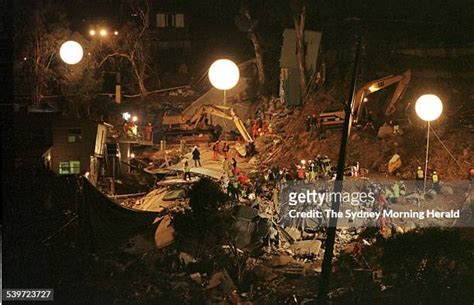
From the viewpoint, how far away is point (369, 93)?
64.2ft

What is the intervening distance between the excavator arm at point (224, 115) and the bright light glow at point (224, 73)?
1066 centimetres

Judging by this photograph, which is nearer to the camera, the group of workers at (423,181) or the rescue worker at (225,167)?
the group of workers at (423,181)

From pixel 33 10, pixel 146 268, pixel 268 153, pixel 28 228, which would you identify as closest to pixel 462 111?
pixel 268 153

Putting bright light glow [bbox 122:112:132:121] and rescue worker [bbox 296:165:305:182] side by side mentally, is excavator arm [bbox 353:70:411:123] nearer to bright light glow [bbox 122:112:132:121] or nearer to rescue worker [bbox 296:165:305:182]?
rescue worker [bbox 296:165:305:182]

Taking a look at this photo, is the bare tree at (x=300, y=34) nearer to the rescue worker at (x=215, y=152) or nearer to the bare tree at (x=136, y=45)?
the rescue worker at (x=215, y=152)

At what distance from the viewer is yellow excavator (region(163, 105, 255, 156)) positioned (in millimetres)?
21312

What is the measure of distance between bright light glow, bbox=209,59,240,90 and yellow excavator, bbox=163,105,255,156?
10298 millimetres

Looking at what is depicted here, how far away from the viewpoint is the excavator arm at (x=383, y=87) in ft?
62.0

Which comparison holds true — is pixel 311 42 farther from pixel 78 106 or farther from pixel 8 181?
pixel 8 181

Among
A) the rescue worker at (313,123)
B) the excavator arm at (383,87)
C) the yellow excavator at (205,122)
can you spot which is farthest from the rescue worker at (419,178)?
the yellow excavator at (205,122)

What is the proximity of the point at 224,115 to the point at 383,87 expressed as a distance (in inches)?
259

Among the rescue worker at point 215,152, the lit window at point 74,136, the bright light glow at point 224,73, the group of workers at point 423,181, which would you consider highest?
the bright light glow at point 224,73

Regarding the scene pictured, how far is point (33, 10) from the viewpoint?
74.1ft

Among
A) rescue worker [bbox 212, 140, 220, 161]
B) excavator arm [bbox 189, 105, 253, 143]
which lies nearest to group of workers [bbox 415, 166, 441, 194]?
excavator arm [bbox 189, 105, 253, 143]
